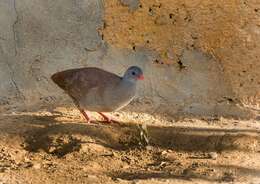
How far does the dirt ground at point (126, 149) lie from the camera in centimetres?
597

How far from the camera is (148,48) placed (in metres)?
7.86

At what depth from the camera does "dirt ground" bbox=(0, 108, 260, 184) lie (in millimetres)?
5969

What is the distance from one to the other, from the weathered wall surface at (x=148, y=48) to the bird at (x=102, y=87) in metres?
0.70

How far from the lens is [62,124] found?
7.02 metres

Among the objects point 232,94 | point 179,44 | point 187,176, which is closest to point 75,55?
point 179,44

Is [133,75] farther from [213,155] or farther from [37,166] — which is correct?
[37,166]

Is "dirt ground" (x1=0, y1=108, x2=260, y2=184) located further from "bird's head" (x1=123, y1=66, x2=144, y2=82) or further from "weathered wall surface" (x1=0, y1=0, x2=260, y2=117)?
"bird's head" (x1=123, y1=66, x2=144, y2=82)

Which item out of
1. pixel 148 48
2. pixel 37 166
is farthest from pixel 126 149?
pixel 148 48

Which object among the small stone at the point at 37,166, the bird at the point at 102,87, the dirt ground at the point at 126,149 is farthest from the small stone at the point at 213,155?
the small stone at the point at 37,166

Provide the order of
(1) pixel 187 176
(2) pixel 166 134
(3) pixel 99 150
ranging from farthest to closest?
(2) pixel 166 134
(3) pixel 99 150
(1) pixel 187 176

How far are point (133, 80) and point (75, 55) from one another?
3.37 feet

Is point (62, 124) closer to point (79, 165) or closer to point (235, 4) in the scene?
A: point (79, 165)

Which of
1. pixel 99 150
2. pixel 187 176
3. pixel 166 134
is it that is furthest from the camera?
pixel 166 134

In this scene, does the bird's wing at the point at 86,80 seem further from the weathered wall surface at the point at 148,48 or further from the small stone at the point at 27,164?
the small stone at the point at 27,164
